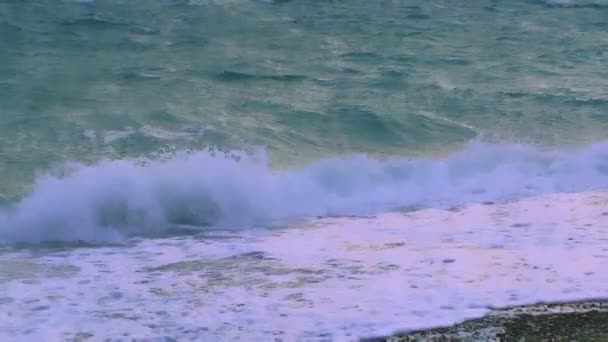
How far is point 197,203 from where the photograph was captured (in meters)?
8.83

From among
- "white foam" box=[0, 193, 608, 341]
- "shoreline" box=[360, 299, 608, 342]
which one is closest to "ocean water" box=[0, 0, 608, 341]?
"white foam" box=[0, 193, 608, 341]

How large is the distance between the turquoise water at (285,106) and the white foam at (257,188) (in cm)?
2

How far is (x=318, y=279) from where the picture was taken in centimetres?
695

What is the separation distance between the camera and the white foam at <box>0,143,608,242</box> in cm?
845

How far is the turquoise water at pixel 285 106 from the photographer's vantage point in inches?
362

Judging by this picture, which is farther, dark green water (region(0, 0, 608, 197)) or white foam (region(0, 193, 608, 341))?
dark green water (region(0, 0, 608, 197))

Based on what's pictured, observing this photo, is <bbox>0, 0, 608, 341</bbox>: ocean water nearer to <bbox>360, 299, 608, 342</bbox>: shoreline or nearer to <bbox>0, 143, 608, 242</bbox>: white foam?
<bbox>0, 143, 608, 242</bbox>: white foam

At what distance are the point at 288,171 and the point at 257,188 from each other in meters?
0.85

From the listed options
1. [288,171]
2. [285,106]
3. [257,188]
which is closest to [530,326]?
[257,188]

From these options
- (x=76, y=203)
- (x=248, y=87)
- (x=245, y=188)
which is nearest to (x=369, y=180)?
(x=245, y=188)

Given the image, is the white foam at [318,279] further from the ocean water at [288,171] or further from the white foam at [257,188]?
the white foam at [257,188]

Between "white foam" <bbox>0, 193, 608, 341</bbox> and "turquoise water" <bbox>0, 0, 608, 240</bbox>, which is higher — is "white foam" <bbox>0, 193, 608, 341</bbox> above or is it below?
below

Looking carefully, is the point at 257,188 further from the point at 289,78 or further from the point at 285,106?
the point at 289,78

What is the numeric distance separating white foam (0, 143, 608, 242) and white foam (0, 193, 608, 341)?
49 centimetres
